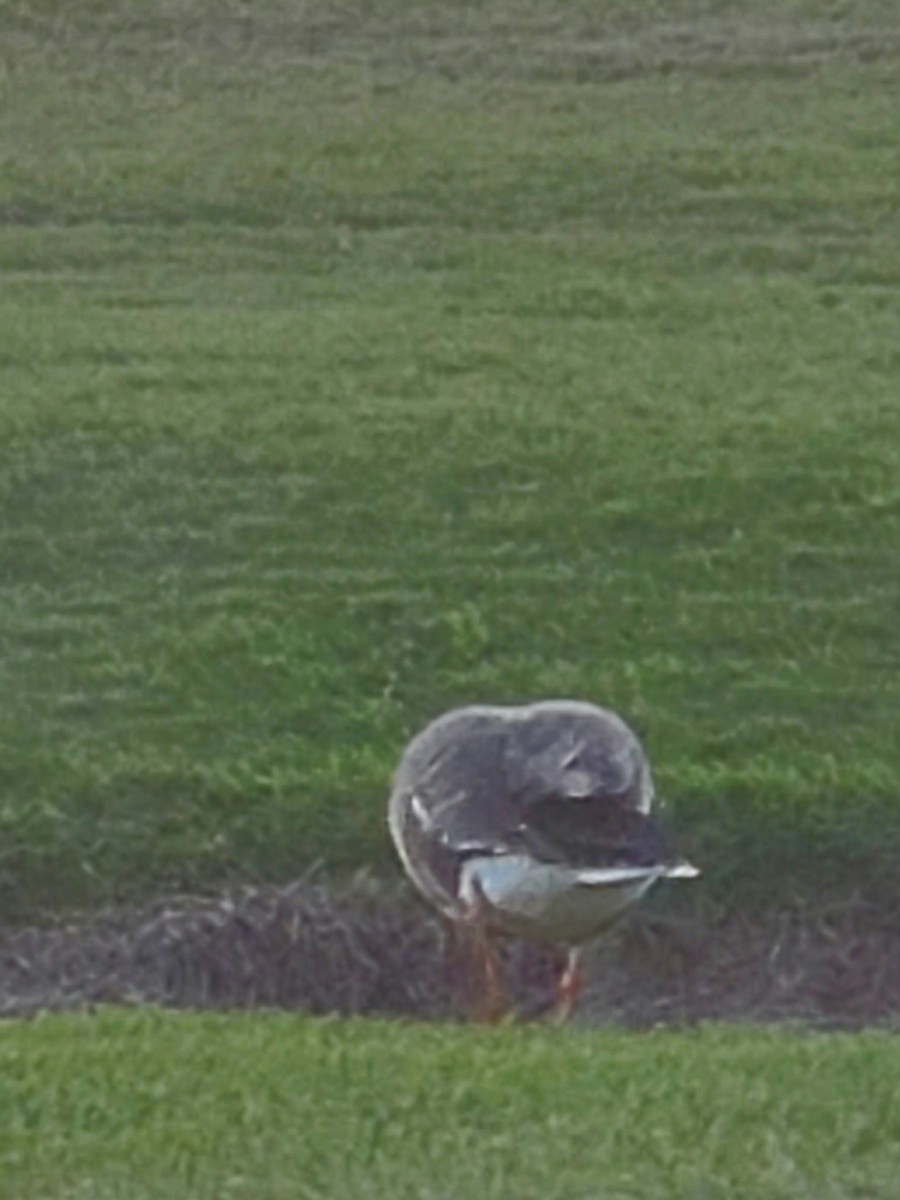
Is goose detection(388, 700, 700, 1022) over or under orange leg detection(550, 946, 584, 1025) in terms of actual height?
over

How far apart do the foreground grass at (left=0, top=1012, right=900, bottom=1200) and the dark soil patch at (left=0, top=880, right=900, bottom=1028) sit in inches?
53.8

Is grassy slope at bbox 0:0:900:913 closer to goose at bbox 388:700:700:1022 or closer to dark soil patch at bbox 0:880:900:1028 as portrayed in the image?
dark soil patch at bbox 0:880:900:1028

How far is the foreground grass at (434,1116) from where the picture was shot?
15.8ft

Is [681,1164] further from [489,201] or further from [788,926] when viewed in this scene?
[489,201]

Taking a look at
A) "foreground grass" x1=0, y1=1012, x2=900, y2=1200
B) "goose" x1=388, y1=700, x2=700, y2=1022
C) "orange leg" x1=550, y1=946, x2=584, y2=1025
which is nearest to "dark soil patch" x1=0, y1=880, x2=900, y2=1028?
"orange leg" x1=550, y1=946, x2=584, y2=1025

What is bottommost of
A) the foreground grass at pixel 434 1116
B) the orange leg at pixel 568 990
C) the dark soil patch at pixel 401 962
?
the dark soil patch at pixel 401 962

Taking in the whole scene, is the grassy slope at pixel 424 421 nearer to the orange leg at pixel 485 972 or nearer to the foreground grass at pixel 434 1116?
the orange leg at pixel 485 972

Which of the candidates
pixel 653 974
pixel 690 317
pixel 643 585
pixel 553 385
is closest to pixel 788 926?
pixel 653 974

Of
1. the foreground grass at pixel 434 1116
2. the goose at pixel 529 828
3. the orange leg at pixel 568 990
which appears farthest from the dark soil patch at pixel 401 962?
the foreground grass at pixel 434 1116

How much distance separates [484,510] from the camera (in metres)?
9.53

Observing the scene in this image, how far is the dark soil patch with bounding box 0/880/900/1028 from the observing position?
7.20m

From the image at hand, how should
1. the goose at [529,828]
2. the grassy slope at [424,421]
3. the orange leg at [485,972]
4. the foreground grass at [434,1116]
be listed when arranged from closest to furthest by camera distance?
the foreground grass at [434,1116]
the goose at [529,828]
the orange leg at [485,972]
the grassy slope at [424,421]

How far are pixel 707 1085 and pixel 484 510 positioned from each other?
437 centimetres

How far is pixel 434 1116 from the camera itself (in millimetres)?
5105
